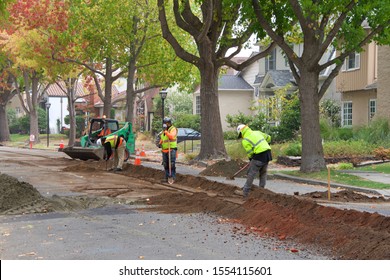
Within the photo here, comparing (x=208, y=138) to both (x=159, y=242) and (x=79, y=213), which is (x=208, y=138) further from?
(x=159, y=242)

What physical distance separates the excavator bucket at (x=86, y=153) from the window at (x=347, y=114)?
16.0 metres

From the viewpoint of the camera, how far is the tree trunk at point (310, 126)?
22641 millimetres

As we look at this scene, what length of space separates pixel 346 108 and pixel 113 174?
19901 mm

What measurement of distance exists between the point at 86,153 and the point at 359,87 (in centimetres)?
1569

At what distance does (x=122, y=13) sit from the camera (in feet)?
117

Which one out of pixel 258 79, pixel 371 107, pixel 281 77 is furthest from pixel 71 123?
pixel 371 107

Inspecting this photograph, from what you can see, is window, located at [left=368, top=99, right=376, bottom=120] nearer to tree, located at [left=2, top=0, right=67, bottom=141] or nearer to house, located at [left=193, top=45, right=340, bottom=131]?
house, located at [left=193, top=45, right=340, bottom=131]

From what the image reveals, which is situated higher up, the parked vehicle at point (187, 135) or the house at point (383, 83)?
the house at point (383, 83)

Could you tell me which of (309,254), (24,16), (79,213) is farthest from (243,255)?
(24,16)

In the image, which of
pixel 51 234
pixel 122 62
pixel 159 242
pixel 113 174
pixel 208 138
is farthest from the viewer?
pixel 122 62

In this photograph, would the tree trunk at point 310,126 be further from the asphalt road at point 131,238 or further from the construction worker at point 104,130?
the asphalt road at point 131,238

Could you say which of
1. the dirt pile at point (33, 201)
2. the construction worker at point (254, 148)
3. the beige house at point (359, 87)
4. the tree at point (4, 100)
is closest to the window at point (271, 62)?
the beige house at point (359, 87)

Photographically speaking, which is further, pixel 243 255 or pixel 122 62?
pixel 122 62

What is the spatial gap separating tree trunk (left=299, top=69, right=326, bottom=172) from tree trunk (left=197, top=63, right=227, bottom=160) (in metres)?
6.65
